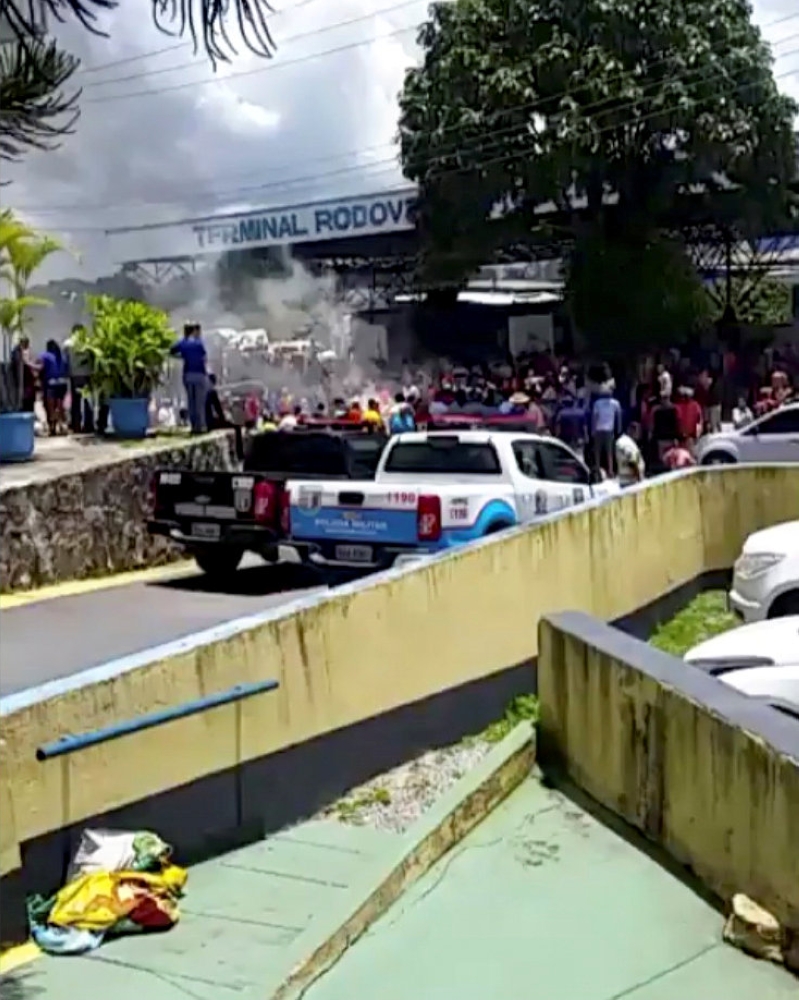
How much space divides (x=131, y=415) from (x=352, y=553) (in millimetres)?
6548

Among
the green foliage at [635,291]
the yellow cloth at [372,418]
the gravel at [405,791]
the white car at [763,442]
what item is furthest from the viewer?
the green foliage at [635,291]

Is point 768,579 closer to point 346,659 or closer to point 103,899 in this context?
point 346,659

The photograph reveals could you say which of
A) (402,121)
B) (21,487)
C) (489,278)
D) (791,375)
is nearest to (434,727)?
(21,487)

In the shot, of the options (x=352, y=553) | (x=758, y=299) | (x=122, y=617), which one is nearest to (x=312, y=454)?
(x=352, y=553)

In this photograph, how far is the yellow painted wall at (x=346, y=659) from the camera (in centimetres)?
659

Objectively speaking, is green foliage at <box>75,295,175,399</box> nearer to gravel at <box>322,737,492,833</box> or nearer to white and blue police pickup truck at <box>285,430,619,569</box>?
white and blue police pickup truck at <box>285,430,619,569</box>

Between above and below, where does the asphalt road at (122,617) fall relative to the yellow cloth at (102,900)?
below

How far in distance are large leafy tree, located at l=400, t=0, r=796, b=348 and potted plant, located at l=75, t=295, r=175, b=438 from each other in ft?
40.5

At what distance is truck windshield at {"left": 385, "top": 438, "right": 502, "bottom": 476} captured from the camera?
49.5ft

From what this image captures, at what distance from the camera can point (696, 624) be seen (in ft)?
43.4

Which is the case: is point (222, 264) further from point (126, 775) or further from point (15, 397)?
point (126, 775)

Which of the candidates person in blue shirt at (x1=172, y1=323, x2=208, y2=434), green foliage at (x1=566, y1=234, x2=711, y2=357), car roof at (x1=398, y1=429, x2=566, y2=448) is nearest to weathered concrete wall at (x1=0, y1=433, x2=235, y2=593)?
person in blue shirt at (x1=172, y1=323, x2=208, y2=434)

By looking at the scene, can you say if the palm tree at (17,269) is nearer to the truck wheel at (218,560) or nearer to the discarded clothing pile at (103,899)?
the truck wheel at (218,560)

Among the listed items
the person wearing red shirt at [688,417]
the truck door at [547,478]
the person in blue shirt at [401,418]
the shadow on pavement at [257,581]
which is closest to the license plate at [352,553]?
the shadow on pavement at [257,581]
